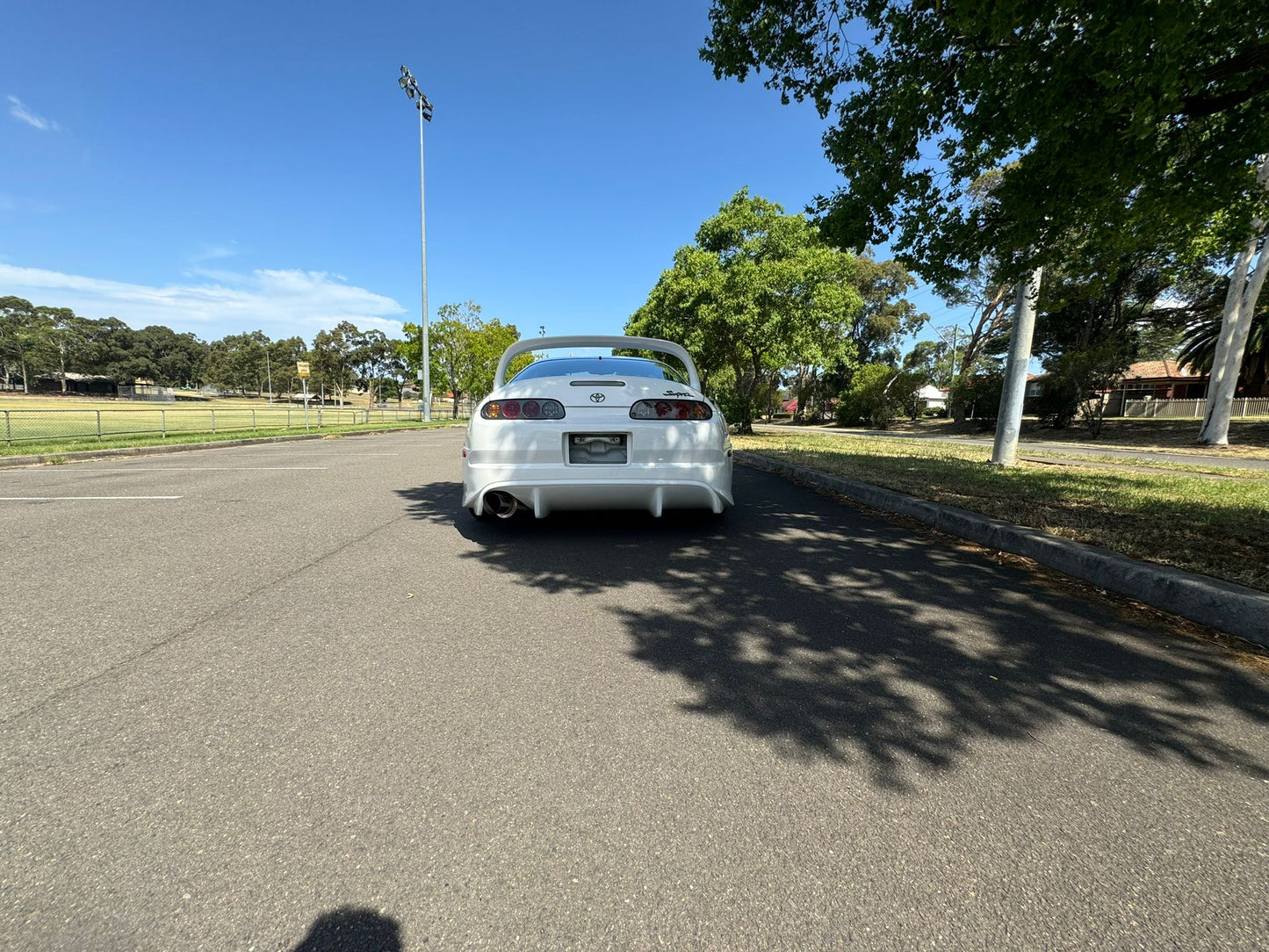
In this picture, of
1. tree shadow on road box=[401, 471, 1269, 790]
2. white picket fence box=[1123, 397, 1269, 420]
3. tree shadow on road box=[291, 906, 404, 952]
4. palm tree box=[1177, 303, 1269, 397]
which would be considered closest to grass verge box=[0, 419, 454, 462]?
tree shadow on road box=[401, 471, 1269, 790]

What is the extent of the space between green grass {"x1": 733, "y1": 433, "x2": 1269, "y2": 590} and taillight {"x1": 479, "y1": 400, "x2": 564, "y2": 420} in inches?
148

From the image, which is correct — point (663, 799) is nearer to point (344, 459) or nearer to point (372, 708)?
point (372, 708)

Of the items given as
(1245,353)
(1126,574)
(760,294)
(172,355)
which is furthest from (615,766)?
(172,355)

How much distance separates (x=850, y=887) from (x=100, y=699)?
255 cm

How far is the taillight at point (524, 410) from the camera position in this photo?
4.01 m

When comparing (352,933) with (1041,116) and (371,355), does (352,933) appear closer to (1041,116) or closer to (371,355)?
(1041,116)

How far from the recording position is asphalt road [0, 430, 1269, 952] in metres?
1.25

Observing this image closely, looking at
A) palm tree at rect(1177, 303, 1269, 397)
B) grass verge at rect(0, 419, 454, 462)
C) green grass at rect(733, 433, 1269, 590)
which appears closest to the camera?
green grass at rect(733, 433, 1269, 590)

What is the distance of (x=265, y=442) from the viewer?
52.9ft

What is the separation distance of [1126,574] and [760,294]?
49.9 ft

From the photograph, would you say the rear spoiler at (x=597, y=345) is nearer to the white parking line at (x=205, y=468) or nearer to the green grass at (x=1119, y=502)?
the green grass at (x=1119, y=502)

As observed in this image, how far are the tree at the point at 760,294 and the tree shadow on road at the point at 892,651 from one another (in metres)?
14.3

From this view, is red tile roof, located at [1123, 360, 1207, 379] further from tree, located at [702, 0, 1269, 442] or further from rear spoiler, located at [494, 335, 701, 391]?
rear spoiler, located at [494, 335, 701, 391]

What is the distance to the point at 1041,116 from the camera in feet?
13.9
